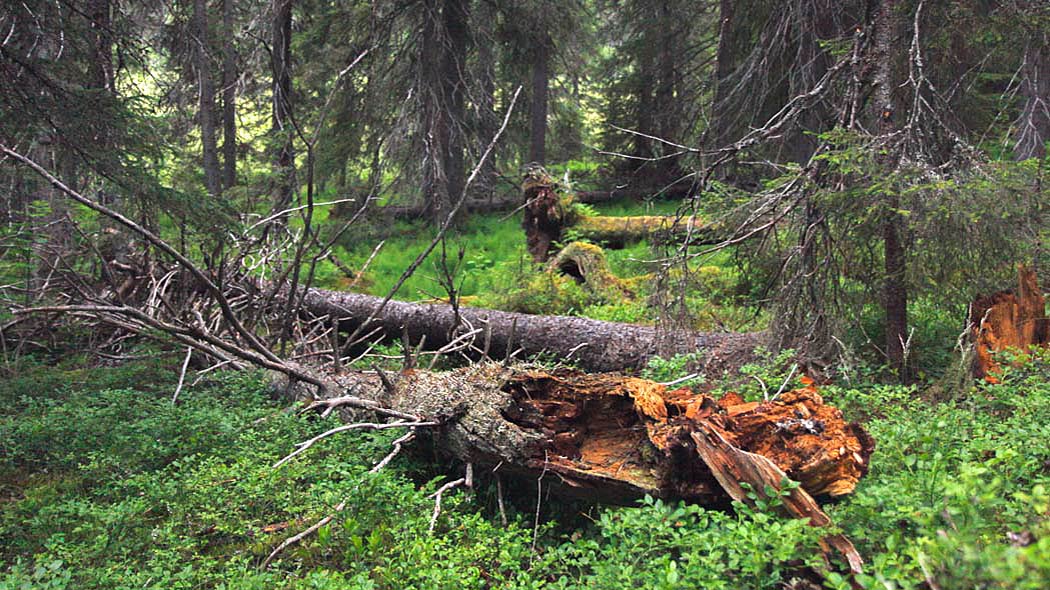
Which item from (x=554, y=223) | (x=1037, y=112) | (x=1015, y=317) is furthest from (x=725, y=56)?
(x=1015, y=317)

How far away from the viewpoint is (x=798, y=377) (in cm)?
486

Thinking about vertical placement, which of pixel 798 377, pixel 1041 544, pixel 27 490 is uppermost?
pixel 1041 544

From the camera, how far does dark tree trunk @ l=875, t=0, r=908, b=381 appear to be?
538cm

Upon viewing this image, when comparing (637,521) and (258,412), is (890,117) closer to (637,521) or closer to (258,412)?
(637,521)

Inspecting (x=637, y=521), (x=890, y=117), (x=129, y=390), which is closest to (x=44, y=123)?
(x=129, y=390)

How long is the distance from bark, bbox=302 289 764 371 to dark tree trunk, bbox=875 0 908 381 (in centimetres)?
101

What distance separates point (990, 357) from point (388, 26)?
12.3 m

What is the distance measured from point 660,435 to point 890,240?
10.4ft

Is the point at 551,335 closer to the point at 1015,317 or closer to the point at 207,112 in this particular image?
the point at 1015,317

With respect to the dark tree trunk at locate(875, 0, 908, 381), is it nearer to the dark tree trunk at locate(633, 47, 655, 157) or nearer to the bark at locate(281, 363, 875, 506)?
the bark at locate(281, 363, 875, 506)

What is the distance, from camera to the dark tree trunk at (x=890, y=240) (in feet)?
Answer: 17.6

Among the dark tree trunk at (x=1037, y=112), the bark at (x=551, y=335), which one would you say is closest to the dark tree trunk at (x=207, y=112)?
the bark at (x=551, y=335)

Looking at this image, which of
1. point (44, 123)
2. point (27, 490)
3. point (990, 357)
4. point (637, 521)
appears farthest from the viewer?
point (44, 123)

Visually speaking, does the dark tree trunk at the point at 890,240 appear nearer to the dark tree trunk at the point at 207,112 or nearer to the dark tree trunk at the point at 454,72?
the dark tree trunk at the point at 454,72
